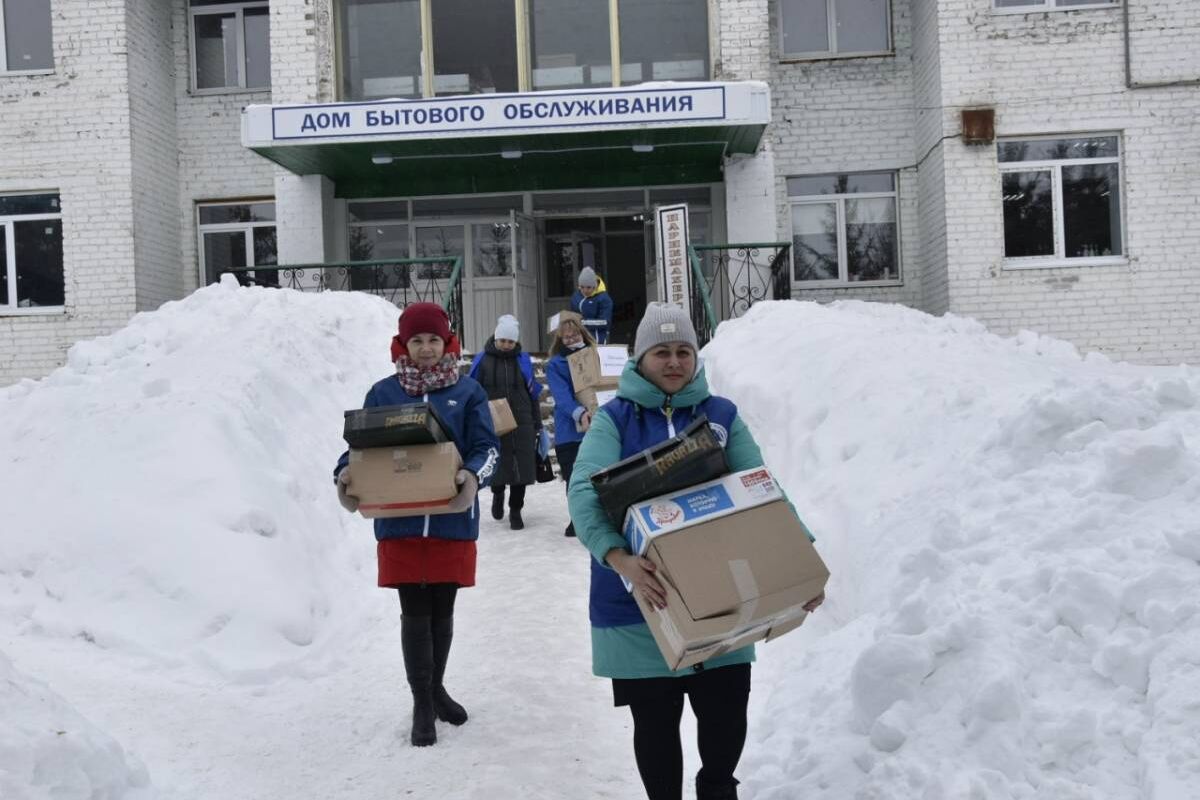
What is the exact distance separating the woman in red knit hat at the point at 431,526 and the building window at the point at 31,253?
485 inches

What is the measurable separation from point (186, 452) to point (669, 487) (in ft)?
15.9

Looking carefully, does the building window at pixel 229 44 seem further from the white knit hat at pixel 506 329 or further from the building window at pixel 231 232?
the white knit hat at pixel 506 329

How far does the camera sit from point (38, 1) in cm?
1477

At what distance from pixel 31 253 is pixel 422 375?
41.8 ft

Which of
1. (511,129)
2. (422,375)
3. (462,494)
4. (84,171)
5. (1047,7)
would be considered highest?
(1047,7)

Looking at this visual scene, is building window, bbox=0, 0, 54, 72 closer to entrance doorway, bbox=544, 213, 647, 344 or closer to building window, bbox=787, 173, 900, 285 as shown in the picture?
entrance doorway, bbox=544, 213, 647, 344

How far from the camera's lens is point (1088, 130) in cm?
1363

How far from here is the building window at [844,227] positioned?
15438 mm

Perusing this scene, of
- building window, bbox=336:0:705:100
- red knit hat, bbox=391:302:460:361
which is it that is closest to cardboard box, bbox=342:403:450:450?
red knit hat, bbox=391:302:460:361

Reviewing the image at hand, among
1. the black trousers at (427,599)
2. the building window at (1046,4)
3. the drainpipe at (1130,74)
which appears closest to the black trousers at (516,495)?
the black trousers at (427,599)

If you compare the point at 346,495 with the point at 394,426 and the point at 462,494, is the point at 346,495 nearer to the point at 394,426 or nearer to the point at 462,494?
the point at 394,426

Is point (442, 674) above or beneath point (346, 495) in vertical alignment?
beneath

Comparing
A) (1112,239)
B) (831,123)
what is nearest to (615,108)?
(831,123)

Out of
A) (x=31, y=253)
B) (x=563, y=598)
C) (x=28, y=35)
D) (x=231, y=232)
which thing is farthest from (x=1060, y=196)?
(x=28, y=35)
